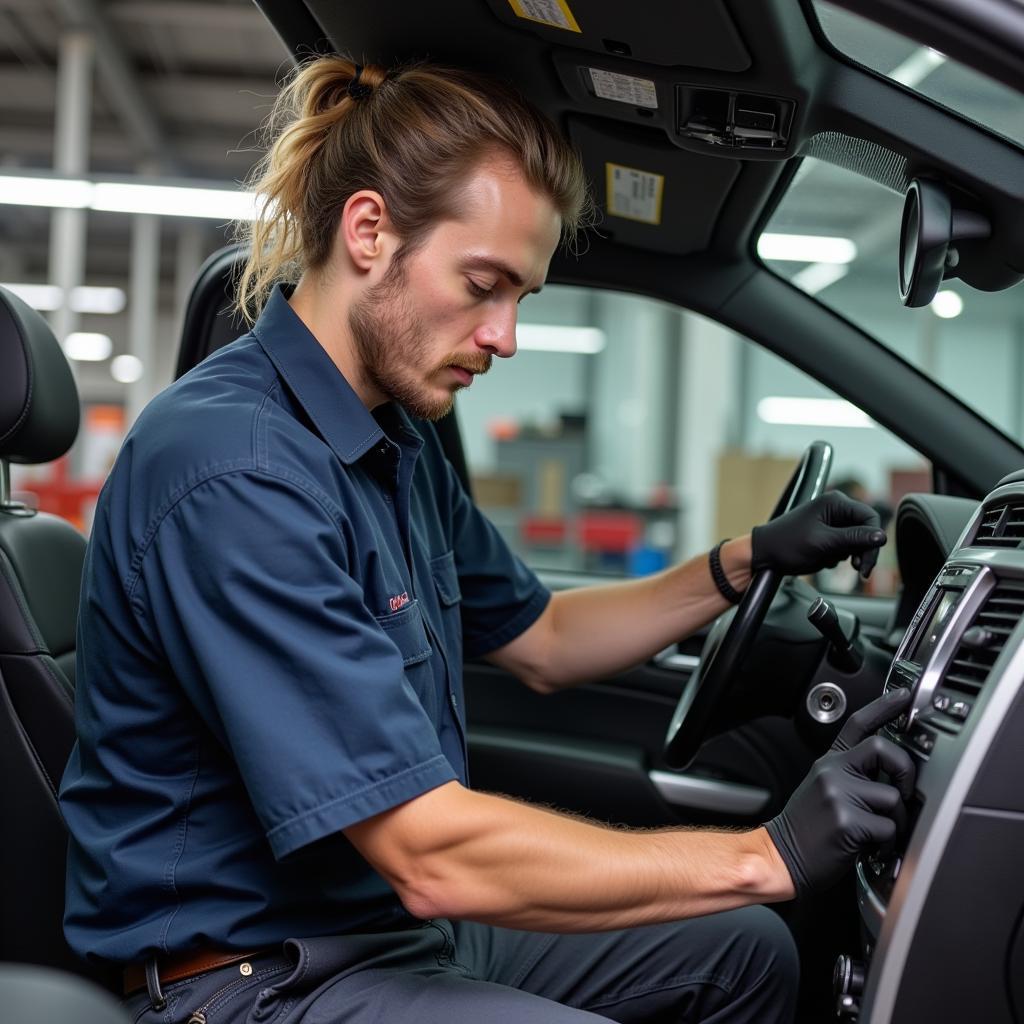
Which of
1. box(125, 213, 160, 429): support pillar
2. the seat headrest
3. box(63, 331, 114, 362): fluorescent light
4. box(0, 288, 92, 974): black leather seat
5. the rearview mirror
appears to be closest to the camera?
the rearview mirror

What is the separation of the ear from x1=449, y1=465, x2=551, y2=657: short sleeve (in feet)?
1.45

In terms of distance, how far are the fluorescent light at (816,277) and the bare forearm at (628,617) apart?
1.39ft

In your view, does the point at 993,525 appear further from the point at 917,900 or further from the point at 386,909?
the point at 386,909

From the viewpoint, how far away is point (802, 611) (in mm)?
1502

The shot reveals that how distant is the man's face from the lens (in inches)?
44.8

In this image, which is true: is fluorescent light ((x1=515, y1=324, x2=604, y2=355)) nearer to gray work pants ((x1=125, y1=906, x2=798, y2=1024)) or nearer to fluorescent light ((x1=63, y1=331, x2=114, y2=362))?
fluorescent light ((x1=63, y1=331, x2=114, y2=362))

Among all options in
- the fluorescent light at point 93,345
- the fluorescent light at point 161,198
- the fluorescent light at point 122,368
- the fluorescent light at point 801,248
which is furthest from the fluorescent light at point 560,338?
the fluorescent light at point 801,248

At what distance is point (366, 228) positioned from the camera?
1.16 meters

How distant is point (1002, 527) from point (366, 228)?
67cm

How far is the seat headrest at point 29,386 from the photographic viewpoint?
4.36ft

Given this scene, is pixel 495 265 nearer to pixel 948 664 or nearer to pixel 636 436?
pixel 948 664

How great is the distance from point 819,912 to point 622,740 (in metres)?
0.49

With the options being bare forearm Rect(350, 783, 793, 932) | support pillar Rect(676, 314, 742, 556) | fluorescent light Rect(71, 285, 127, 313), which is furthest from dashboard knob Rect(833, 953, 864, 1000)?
fluorescent light Rect(71, 285, 127, 313)

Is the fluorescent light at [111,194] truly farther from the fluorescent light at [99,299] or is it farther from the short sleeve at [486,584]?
the fluorescent light at [99,299]
